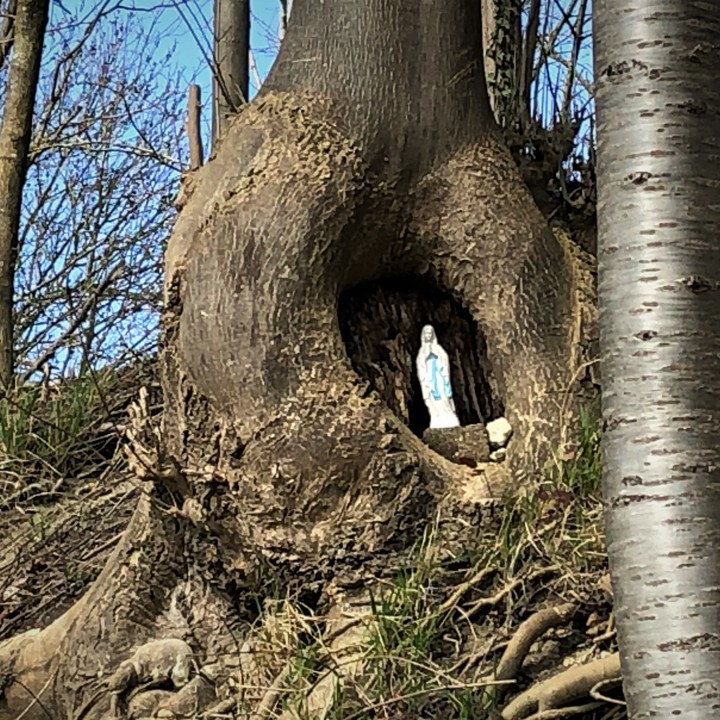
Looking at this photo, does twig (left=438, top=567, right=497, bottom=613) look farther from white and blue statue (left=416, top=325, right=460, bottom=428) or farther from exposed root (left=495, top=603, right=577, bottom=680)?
white and blue statue (left=416, top=325, right=460, bottom=428)

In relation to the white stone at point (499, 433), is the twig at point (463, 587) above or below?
below

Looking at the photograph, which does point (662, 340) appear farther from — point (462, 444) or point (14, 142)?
point (14, 142)

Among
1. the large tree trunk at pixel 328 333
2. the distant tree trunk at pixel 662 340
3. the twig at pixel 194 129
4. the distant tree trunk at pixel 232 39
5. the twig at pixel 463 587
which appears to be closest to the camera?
the distant tree trunk at pixel 662 340

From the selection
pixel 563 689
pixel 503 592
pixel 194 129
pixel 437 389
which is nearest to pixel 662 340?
pixel 563 689

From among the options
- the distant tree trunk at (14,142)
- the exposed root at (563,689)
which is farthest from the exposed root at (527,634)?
the distant tree trunk at (14,142)

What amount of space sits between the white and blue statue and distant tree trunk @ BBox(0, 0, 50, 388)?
2.50m

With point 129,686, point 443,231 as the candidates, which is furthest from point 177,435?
point 443,231

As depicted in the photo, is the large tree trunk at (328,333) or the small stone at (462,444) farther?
the small stone at (462,444)

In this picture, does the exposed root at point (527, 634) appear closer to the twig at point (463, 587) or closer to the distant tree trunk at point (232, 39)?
the twig at point (463, 587)

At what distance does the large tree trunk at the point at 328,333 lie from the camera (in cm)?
268

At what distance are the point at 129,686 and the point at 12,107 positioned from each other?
2.95 m

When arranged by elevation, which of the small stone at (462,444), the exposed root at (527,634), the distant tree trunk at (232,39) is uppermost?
the distant tree trunk at (232,39)

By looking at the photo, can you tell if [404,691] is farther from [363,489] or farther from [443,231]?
[443,231]

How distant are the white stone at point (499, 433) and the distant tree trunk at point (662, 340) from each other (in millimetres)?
1431
